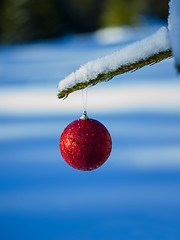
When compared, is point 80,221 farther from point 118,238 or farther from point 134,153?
point 134,153

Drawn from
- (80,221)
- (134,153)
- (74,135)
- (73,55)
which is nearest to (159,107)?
(134,153)

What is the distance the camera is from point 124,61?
75 centimetres

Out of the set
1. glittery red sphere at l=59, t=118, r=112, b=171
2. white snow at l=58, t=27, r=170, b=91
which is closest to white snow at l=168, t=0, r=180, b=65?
white snow at l=58, t=27, r=170, b=91

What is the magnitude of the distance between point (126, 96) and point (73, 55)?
4.90 m

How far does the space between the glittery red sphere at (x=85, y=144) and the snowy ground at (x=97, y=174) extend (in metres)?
0.94

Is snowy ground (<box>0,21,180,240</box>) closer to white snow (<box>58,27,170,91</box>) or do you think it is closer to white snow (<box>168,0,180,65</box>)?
white snow (<box>58,27,170,91</box>)

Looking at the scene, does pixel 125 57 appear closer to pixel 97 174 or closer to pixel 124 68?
pixel 124 68

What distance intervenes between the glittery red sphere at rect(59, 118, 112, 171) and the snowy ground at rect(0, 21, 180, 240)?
939 millimetres

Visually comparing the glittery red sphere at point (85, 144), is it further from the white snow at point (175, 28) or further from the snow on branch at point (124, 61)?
the white snow at point (175, 28)

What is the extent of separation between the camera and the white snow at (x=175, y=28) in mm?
607

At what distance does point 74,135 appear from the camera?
2.73 feet

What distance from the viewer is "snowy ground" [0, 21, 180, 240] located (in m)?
1.73

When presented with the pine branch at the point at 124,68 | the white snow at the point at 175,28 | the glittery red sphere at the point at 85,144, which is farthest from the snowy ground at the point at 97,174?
the white snow at the point at 175,28

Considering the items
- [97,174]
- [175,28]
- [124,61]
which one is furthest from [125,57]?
[97,174]
